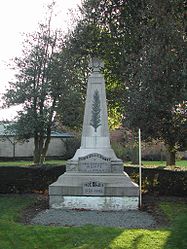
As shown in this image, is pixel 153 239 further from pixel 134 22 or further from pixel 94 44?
pixel 94 44

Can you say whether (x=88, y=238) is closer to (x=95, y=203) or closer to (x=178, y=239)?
(x=178, y=239)

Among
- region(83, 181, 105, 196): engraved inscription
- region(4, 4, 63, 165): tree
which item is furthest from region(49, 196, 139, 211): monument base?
region(4, 4, 63, 165): tree

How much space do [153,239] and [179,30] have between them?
673 centimetres

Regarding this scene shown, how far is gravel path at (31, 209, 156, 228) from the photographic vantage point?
10664 mm

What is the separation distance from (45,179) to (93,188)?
198 inches

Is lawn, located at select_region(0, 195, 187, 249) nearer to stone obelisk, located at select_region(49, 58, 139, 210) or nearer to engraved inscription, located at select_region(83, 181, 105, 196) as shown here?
stone obelisk, located at select_region(49, 58, 139, 210)

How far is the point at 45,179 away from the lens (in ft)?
58.4

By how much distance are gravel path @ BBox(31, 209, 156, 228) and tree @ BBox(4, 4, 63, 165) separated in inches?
453

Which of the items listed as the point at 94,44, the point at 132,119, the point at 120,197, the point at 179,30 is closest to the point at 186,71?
the point at 179,30

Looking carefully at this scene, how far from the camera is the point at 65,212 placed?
12.5 m

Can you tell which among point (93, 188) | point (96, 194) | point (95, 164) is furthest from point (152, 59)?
point (96, 194)

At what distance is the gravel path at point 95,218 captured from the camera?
10664 millimetres

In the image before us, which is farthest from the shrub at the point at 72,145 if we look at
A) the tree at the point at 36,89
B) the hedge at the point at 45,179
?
the hedge at the point at 45,179

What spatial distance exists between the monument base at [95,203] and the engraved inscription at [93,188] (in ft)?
0.51
